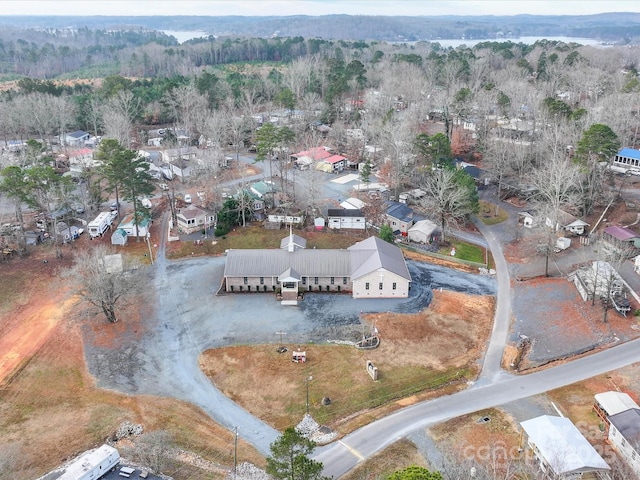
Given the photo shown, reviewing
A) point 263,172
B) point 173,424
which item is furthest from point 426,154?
point 173,424

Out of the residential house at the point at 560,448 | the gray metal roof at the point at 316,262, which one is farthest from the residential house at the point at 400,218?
the residential house at the point at 560,448

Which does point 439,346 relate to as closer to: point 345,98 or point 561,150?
point 561,150

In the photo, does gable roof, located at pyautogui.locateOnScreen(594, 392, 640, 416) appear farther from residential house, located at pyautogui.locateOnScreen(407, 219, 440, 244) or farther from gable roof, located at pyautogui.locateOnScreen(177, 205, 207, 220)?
gable roof, located at pyautogui.locateOnScreen(177, 205, 207, 220)

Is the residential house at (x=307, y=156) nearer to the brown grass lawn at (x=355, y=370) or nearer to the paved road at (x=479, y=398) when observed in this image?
the brown grass lawn at (x=355, y=370)

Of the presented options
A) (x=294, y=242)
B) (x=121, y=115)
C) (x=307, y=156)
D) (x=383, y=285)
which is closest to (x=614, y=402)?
(x=383, y=285)

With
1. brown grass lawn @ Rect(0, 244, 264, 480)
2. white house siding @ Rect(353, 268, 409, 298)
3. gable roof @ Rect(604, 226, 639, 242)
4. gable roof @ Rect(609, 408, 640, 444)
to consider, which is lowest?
brown grass lawn @ Rect(0, 244, 264, 480)

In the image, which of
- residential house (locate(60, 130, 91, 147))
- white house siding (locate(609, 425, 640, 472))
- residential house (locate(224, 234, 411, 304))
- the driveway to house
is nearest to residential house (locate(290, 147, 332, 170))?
the driveway to house

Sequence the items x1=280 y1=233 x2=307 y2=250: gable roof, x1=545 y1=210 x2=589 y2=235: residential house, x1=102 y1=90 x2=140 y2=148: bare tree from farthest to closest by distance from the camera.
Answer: x1=102 y1=90 x2=140 y2=148: bare tree
x1=545 y1=210 x2=589 y2=235: residential house
x1=280 y1=233 x2=307 y2=250: gable roof
